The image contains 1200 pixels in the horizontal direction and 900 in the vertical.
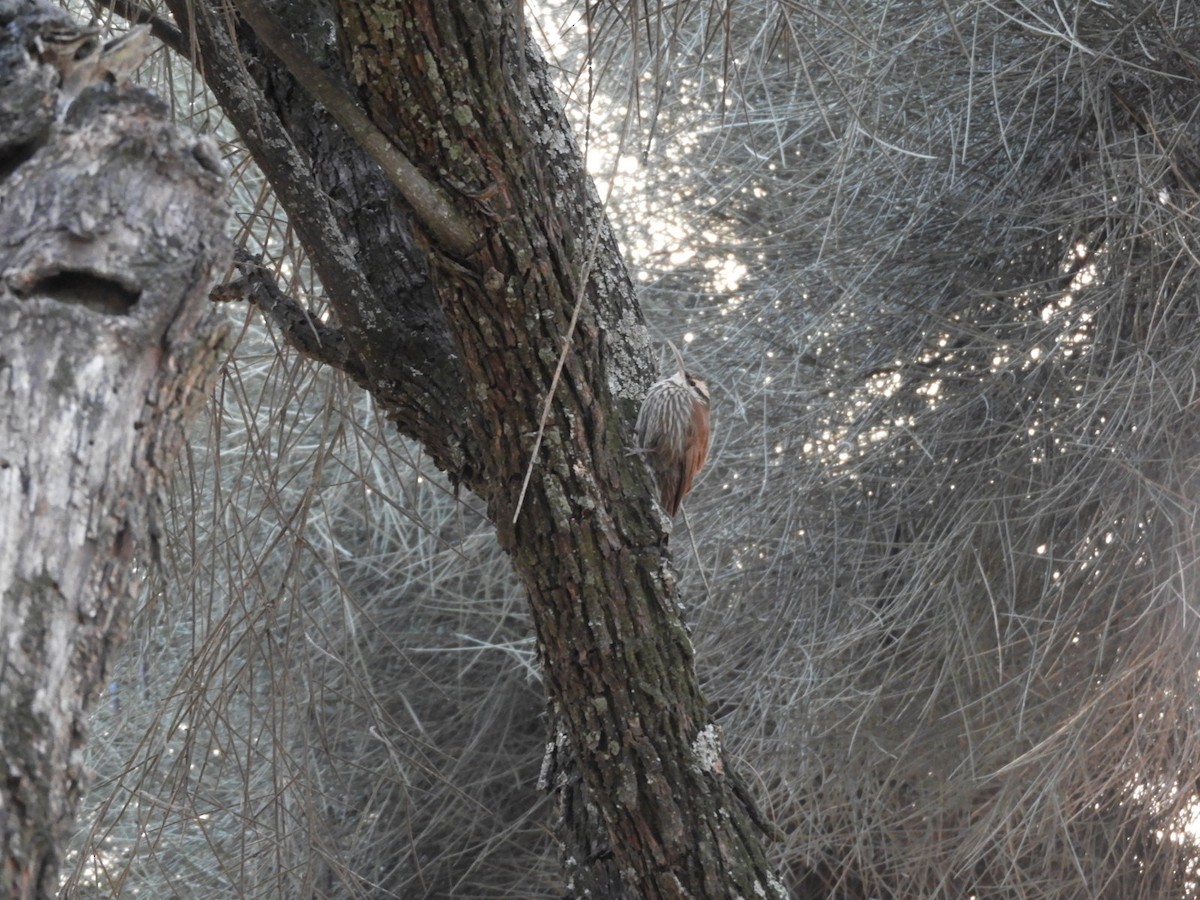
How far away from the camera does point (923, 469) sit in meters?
2.88

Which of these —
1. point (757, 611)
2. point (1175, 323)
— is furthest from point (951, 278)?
point (757, 611)

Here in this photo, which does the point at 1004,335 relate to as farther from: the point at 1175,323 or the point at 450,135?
the point at 450,135

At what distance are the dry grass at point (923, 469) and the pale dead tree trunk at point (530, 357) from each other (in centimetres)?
42

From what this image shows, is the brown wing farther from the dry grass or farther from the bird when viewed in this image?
the dry grass

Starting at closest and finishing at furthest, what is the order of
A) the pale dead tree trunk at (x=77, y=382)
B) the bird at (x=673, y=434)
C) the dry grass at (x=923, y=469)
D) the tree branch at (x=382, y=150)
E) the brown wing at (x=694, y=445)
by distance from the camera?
the pale dead tree trunk at (x=77, y=382), the tree branch at (x=382, y=150), the bird at (x=673, y=434), the brown wing at (x=694, y=445), the dry grass at (x=923, y=469)

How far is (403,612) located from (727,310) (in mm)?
1458

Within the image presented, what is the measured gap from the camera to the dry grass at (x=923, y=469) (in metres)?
2.49

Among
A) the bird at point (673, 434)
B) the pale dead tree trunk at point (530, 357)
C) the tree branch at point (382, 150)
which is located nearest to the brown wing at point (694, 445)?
the bird at point (673, 434)

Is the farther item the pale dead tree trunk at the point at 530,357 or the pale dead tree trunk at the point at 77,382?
the pale dead tree trunk at the point at 530,357

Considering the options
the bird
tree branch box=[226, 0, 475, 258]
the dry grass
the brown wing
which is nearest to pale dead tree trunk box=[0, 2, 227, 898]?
tree branch box=[226, 0, 475, 258]

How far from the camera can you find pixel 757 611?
3086mm

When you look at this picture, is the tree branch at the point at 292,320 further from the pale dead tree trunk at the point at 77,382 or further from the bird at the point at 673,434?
the pale dead tree trunk at the point at 77,382

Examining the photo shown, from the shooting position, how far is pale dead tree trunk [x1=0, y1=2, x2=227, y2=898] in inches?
31.0

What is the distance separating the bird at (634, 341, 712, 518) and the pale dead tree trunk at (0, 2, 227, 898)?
96 cm
